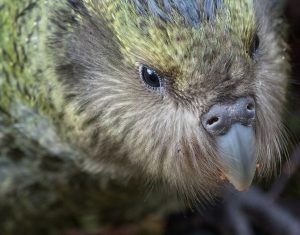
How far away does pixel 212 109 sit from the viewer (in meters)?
1.91

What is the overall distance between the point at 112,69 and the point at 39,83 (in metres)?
0.30

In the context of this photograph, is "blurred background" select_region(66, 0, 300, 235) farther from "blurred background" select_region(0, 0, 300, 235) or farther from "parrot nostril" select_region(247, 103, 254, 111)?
"parrot nostril" select_region(247, 103, 254, 111)

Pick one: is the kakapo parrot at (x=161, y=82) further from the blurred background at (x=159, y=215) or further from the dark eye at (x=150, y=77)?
the blurred background at (x=159, y=215)

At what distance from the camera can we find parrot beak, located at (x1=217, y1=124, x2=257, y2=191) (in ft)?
6.20

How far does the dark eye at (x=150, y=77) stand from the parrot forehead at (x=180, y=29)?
0.03m

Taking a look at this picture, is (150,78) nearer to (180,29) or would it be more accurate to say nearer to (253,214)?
(180,29)

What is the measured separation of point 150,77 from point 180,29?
15 cm

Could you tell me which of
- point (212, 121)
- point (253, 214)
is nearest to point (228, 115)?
point (212, 121)

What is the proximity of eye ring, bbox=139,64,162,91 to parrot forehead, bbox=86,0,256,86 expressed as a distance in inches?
1.0

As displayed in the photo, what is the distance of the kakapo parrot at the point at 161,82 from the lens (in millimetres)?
1906

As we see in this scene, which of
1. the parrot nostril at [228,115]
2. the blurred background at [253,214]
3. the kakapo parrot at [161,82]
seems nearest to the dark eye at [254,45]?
the kakapo parrot at [161,82]

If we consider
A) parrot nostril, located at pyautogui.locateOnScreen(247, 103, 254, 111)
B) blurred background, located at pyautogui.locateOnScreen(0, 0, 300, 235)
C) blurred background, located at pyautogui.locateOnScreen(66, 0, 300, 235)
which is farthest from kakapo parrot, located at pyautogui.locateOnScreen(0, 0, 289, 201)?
blurred background, located at pyautogui.locateOnScreen(66, 0, 300, 235)

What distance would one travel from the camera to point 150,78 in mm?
1989

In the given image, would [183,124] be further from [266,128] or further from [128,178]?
[128,178]
